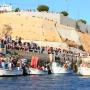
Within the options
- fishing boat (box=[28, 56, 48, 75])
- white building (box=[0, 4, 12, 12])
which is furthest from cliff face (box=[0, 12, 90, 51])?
fishing boat (box=[28, 56, 48, 75])

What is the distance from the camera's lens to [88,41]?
15800cm

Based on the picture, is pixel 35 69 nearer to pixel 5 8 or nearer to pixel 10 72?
pixel 10 72

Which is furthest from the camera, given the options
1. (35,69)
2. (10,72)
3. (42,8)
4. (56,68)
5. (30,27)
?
(42,8)

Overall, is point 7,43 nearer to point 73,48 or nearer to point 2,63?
point 2,63

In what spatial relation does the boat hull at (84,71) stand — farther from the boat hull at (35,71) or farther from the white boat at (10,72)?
the white boat at (10,72)

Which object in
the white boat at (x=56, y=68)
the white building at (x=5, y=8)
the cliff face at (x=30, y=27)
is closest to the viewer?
the white boat at (x=56, y=68)

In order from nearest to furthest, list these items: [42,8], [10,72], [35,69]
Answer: [10,72] → [35,69] → [42,8]

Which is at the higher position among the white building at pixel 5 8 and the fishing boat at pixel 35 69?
the white building at pixel 5 8

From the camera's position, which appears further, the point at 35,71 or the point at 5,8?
the point at 5,8

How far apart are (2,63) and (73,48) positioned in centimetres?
6554

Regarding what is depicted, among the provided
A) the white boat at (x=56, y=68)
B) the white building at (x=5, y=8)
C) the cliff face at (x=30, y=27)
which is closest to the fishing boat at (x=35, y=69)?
the white boat at (x=56, y=68)

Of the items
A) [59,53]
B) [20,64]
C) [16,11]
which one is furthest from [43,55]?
[16,11]

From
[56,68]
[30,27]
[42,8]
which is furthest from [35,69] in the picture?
[42,8]

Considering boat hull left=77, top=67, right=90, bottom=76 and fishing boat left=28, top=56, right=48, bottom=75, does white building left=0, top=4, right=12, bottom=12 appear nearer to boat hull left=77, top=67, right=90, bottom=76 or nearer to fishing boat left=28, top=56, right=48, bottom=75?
fishing boat left=28, top=56, right=48, bottom=75
